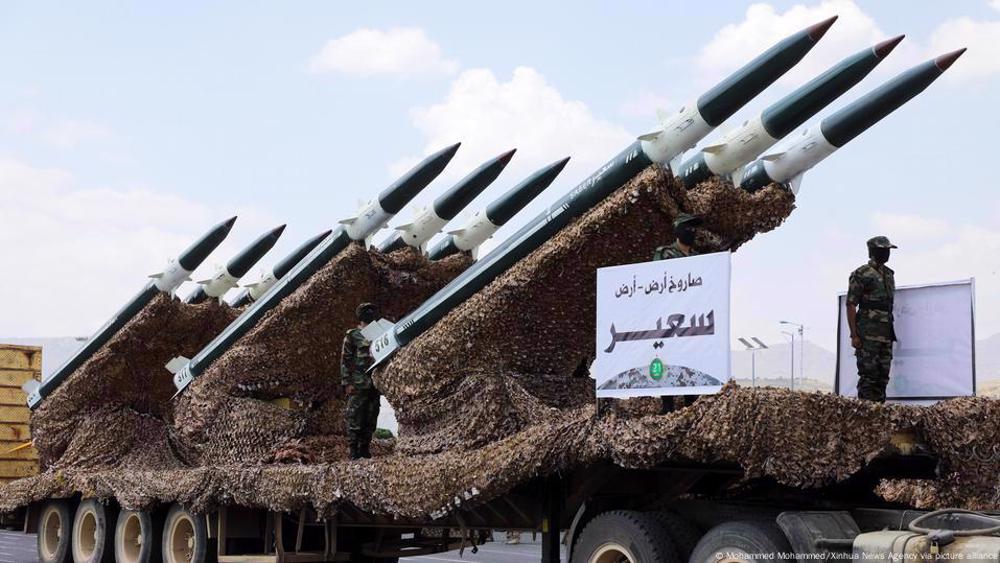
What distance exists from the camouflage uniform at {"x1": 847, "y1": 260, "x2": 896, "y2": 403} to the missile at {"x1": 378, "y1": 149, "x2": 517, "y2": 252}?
505cm

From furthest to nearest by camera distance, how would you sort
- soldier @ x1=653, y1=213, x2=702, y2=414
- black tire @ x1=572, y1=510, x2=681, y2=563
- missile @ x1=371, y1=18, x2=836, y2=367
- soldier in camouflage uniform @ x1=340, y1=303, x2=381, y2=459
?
soldier in camouflage uniform @ x1=340, y1=303, x2=381, y2=459 < missile @ x1=371, y1=18, x2=836, y2=367 < soldier @ x1=653, y1=213, x2=702, y2=414 < black tire @ x1=572, y1=510, x2=681, y2=563

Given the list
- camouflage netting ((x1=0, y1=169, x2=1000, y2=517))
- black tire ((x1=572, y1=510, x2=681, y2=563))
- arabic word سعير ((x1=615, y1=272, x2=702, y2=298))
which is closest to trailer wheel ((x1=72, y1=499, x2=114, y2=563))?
camouflage netting ((x1=0, y1=169, x2=1000, y2=517))

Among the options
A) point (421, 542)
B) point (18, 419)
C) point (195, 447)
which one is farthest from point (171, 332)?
point (421, 542)

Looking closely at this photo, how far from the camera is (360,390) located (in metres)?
10.8

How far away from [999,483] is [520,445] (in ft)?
9.11

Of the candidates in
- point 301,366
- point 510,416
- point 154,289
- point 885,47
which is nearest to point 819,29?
point 885,47

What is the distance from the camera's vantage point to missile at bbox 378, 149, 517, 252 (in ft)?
39.3

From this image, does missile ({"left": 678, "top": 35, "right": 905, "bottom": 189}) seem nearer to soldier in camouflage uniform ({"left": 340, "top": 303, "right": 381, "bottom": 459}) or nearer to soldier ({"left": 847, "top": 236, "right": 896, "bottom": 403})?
soldier ({"left": 847, "top": 236, "right": 896, "bottom": 403})

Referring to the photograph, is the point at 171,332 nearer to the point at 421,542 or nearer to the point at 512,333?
the point at 421,542

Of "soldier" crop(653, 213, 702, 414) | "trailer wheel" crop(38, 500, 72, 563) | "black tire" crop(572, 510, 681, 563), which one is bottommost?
"trailer wheel" crop(38, 500, 72, 563)

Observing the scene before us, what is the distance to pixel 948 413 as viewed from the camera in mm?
6648

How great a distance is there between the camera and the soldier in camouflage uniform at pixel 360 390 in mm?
10672

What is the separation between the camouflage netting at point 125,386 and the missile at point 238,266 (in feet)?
0.72

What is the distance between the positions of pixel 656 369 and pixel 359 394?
4606 mm
